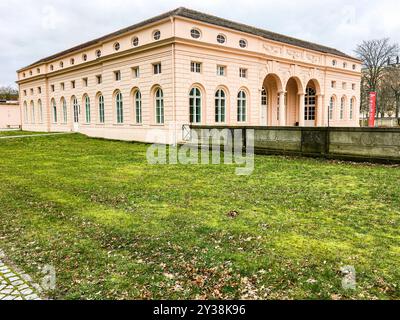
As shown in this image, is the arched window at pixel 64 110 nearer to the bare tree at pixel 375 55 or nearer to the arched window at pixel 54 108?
the arched window at pixel 54 108

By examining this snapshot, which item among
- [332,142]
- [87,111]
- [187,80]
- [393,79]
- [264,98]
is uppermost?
[393,79]

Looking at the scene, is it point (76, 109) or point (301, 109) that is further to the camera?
point (76, 109)

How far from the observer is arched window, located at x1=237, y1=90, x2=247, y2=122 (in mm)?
26647

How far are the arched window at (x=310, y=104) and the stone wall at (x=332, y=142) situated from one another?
2025 cm

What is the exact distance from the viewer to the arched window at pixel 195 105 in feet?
77.6

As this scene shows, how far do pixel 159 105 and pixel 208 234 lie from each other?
19631 millimetres

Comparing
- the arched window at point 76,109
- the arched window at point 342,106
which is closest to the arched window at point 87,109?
the arched window at point 76,109

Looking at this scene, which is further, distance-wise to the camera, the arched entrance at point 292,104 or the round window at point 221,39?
the arched entrance at point 292,104

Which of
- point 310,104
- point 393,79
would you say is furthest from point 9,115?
point 393,79

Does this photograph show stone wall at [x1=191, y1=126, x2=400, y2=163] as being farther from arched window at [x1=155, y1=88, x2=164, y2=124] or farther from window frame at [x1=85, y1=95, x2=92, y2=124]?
window frame at [x1=85, y1=95, x2=92, y2=124]

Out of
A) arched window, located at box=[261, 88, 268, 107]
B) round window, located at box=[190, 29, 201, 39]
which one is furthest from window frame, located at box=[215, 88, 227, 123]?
arched window, located at box=[261, 88, 268, 107]

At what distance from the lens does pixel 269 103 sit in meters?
31.7

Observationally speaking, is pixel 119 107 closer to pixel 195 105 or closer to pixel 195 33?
pixel 195 105
